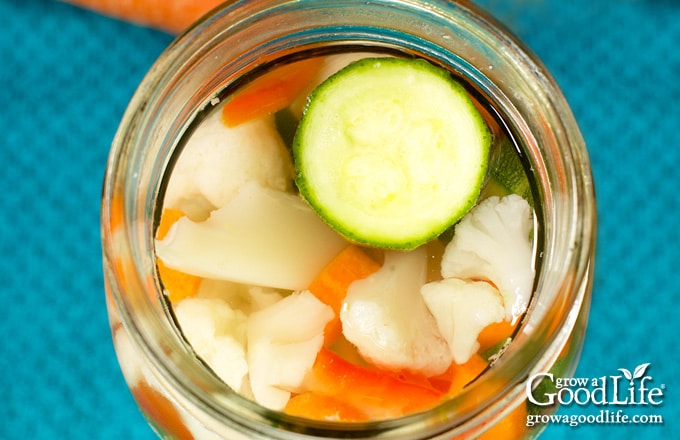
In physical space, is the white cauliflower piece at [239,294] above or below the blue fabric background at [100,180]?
below

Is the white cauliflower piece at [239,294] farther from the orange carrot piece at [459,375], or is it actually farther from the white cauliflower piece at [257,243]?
the orange carrot piece at [459,375]

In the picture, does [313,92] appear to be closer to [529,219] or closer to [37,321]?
[529,219]

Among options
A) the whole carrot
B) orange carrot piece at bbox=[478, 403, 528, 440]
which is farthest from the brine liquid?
the whole carrot

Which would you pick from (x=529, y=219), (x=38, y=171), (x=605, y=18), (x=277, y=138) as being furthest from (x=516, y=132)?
(x=38, y=171)

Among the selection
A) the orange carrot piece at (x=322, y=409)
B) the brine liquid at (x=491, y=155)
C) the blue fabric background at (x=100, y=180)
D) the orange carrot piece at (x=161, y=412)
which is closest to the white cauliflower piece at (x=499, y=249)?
the brine liquid at (x=491, y=155)

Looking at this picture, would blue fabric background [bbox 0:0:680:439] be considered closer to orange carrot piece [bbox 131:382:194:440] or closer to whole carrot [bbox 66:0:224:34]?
whole carrot [bbox 66:0:224:34]

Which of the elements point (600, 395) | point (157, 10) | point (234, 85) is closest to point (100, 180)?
point (157, 10)
